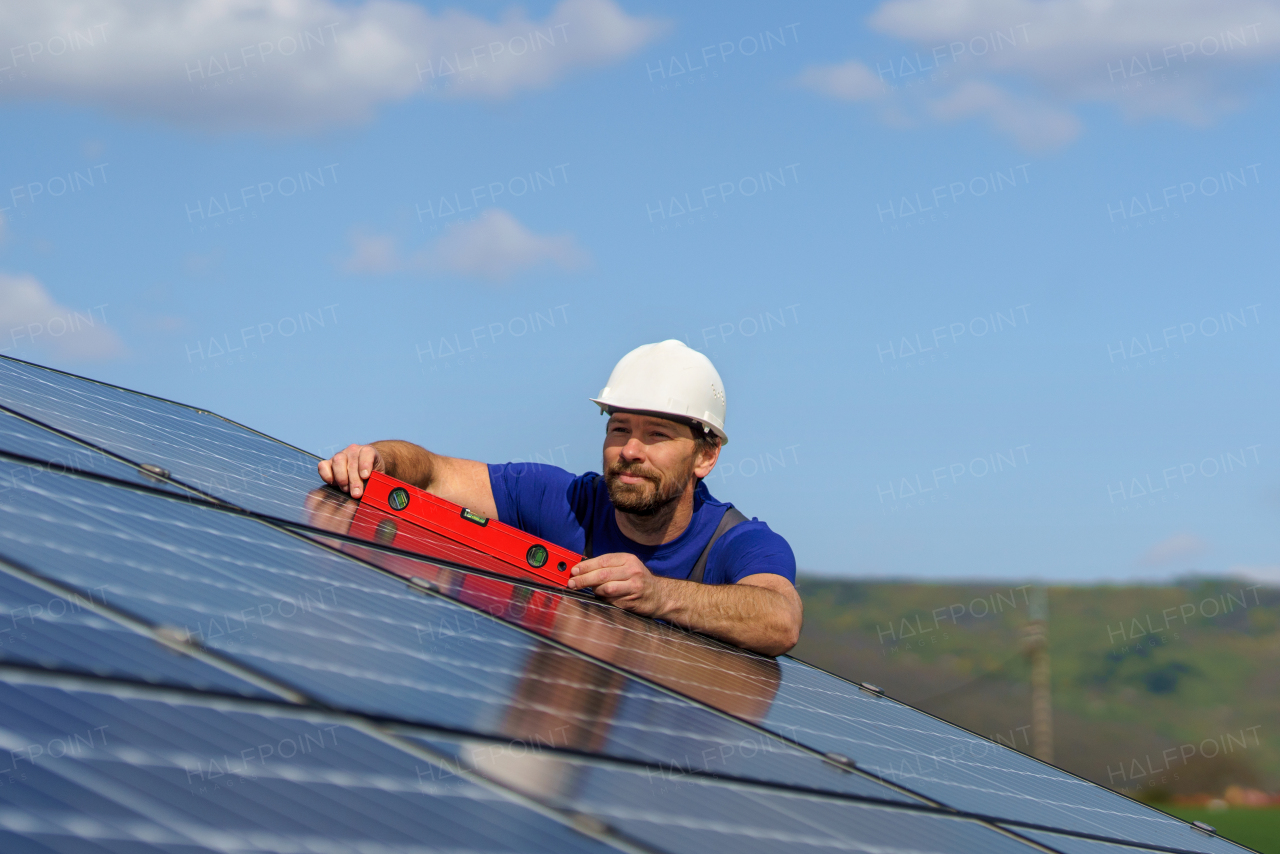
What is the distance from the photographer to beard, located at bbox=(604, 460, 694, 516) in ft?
22.4

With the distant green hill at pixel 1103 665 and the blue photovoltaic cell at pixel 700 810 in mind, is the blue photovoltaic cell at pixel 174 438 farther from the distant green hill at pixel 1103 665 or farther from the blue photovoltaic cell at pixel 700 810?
the distant green hill at pixel 1103 665

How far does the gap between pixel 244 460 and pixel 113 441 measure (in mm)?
1381

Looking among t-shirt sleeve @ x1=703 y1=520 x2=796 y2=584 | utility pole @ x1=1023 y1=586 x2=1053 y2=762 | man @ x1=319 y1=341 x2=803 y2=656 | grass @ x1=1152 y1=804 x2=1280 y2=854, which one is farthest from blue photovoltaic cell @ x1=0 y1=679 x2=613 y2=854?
utility pole @ x1=1023 y1=586 x2=1053 y2=762

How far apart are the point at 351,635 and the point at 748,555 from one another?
12.1 ft

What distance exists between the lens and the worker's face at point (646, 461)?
6848 mm

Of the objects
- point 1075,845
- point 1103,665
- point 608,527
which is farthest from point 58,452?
point 1103,665

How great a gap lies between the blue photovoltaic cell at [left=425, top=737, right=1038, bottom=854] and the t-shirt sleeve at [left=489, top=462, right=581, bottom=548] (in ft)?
13.0

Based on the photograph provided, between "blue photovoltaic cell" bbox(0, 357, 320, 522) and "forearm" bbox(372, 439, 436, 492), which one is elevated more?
"forearm" bbox(372, 439, 436, 492)

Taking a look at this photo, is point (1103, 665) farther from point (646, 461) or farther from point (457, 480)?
point (646, 461)

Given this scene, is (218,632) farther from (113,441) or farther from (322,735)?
(113,441)

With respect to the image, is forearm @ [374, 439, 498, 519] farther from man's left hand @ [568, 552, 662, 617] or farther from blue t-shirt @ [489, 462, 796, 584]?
man's left hand @ [568, 552, 662, 617]

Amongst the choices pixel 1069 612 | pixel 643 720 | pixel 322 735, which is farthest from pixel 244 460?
pixel 1069 612

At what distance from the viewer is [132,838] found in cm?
178

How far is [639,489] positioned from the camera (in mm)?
6828
